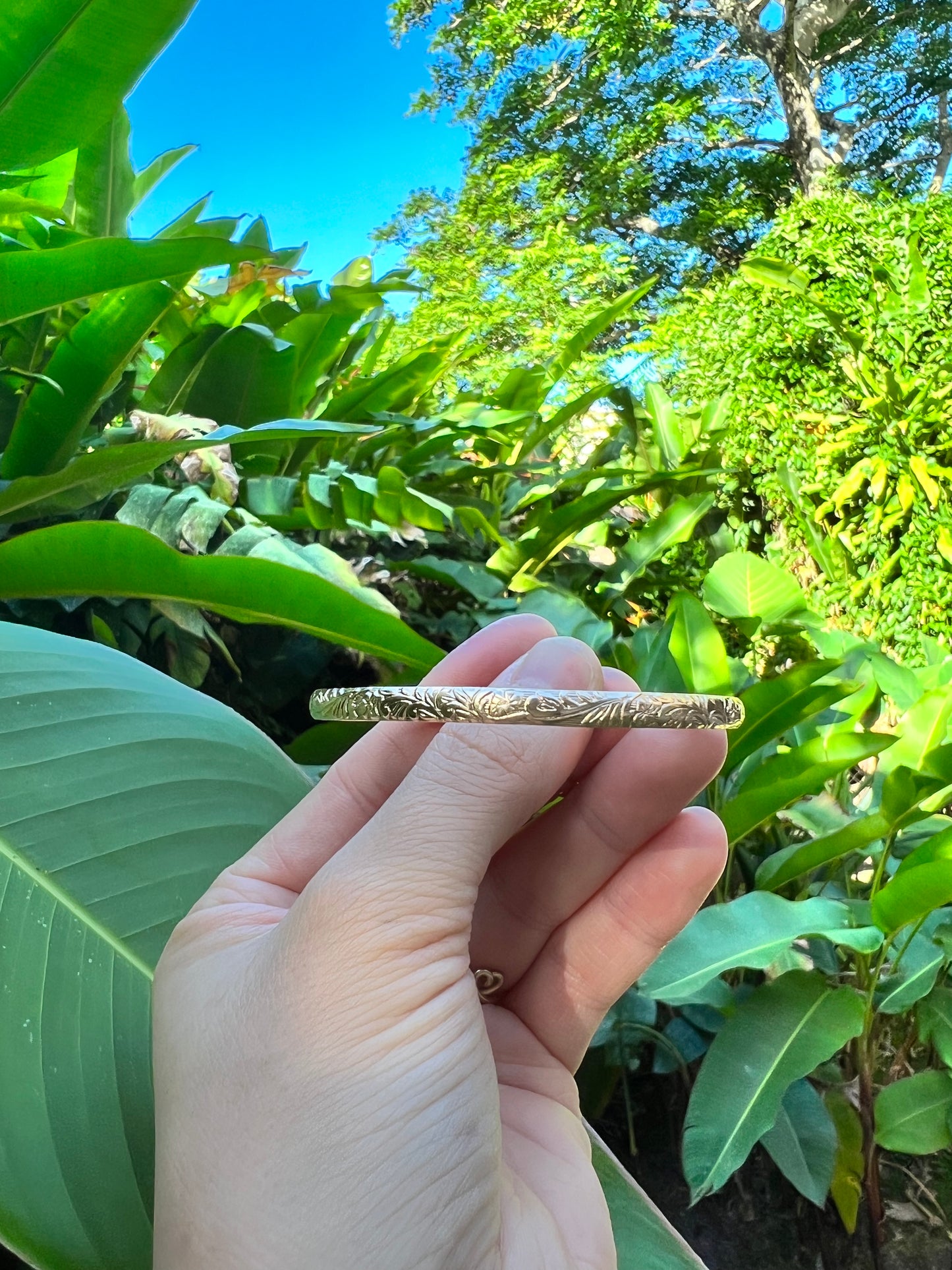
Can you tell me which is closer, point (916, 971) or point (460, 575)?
point (916, 971)

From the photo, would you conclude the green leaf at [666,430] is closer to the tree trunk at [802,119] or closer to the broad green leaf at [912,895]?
the broad green leaf at [912,895]

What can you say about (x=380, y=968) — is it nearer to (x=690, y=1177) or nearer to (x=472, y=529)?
(x=690, y=1177)

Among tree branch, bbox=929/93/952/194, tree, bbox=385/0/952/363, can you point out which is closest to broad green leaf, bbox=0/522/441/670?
tree, bbox=385/0/952/363

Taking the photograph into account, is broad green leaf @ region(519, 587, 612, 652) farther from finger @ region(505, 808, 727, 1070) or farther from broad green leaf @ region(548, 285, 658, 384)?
broad green leaf @ region(548, 285, 658, 384)

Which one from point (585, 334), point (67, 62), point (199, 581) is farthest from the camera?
point (585, 334)

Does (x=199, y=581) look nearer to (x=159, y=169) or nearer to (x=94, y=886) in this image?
(x=94, y=886)

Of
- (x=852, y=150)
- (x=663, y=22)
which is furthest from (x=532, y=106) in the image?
(x=852, y=150)

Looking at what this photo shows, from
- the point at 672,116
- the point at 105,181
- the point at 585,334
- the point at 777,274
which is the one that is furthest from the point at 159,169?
the point at 672,116

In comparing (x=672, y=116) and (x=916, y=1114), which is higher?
(x=672, y=116)
